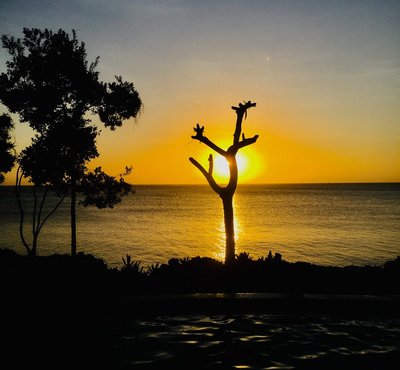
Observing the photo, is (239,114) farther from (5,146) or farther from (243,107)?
(5,146)

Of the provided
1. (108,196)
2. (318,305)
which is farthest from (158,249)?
(318,305)

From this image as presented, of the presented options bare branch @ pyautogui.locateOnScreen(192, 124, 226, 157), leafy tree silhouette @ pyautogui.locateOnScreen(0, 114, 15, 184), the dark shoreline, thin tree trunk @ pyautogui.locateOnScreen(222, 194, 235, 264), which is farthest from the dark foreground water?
leafy tree silhouette @ pyautogui.locateOnScreen(0, 114, 15, 184)

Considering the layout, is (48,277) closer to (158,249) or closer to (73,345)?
(73,345)

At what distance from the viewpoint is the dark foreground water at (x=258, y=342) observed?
6.80 m

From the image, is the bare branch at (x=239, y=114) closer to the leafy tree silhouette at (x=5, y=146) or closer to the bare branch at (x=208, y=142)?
the bare branch at (x=208, y=142)

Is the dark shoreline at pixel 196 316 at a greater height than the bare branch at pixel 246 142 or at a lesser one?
lesser

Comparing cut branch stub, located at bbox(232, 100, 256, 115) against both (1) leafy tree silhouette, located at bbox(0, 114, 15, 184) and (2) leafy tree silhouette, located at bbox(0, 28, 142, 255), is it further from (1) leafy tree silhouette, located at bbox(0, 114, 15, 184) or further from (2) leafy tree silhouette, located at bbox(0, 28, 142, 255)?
(1) leafy tree silhouette, located at bbox(0, 114, 15, 184)

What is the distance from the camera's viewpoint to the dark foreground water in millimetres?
6801

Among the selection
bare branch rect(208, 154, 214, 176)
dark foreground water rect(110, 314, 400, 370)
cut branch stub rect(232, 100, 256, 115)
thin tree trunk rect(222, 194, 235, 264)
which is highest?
cut branch stub rect(232, 100, 256, 115)

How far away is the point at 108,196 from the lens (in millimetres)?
18750

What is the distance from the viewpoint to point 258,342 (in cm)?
783

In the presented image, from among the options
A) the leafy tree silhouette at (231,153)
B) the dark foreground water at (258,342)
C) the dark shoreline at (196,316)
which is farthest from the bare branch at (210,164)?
the dark foreground water at (258,342)

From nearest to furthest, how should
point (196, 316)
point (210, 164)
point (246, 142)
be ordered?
point (196, 316), point (246, 142), point (210, 164)

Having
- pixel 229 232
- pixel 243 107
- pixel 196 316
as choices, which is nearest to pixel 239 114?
pixel 243 107
